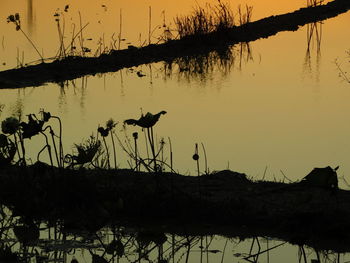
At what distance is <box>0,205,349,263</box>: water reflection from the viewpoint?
5277mm

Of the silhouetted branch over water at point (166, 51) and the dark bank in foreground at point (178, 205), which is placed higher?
the silhouetted branch over water at point (166, 51)

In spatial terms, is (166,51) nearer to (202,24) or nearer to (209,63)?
(202,24)

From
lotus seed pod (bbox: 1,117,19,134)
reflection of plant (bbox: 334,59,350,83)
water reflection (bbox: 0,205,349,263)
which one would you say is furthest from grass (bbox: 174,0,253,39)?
water reflection (bbox: 0,205,349,263)

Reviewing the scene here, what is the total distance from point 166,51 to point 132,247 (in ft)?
31.8

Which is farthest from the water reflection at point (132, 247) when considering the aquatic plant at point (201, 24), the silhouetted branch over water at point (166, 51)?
the aquatic plant at point (201, 24)

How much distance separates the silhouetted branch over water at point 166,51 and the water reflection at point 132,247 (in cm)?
659

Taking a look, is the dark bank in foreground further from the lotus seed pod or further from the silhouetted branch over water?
the silhouetted branch over water

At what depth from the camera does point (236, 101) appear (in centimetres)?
1096

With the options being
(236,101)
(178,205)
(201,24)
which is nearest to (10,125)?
(178,205)

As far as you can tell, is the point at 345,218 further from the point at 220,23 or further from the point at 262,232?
the point at 220,23

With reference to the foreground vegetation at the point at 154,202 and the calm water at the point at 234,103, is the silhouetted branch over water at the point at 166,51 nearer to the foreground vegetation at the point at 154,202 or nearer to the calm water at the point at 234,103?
the calm water at the point at 234,103

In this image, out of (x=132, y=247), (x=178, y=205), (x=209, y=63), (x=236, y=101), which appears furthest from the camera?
(x=209, y=63)

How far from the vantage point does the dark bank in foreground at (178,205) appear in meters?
5.61

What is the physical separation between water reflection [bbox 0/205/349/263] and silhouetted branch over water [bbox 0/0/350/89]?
6587mm
